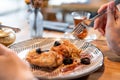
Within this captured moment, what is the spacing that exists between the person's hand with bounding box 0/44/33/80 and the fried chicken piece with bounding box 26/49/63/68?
28 centimetres

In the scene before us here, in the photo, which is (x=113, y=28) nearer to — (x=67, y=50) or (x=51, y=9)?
(x=67, y=50)

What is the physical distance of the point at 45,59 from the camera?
31.9 inches

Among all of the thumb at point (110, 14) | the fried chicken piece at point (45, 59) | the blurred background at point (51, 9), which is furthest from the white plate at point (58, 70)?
the blurred background at point (51, 9)

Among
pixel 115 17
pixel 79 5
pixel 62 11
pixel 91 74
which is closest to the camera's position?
pixel 91 74

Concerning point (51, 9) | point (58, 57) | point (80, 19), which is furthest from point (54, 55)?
point (51, 9)

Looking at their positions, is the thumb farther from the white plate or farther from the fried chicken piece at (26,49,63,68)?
the fried chicken piece at (26,49,63,68)

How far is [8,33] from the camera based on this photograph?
1.10m

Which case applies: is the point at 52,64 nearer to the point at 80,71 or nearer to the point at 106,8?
the point at 80,71

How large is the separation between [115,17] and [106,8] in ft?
0.39

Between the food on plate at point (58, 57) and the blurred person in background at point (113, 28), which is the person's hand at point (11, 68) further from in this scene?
the blurred person in background at point (113, 28)

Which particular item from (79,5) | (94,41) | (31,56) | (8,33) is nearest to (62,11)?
(79,5)

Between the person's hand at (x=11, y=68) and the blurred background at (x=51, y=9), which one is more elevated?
the person's hand at (x=11, y=68)

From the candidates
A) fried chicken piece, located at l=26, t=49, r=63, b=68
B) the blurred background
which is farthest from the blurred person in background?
the blurred background

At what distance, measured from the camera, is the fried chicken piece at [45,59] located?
31.4 inches
